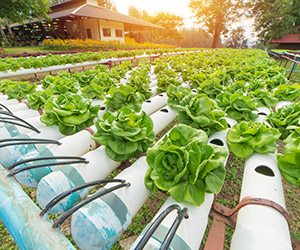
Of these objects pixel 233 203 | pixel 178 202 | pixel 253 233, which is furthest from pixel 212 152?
pixel 233 203

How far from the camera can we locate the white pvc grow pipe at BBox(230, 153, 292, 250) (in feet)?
3.52

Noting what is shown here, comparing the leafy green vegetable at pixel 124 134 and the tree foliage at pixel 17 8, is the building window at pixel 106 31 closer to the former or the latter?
the tree foliage at pixel 17 8

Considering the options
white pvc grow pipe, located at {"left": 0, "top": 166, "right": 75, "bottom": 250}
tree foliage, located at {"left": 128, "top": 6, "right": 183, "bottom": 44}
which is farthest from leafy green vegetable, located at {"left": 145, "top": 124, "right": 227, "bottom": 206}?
tree foliage, located at {"left": 128, "top": 6, "right": 183, "bottom": 44}

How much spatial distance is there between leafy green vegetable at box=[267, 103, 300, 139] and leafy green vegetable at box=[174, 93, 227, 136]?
0.80 meters

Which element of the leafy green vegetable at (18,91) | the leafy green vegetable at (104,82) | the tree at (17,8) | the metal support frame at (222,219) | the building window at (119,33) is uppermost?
the tree at (17,8)

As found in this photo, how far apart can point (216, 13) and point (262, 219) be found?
4654 centimetres

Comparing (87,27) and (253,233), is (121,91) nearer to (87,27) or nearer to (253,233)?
(253,233)

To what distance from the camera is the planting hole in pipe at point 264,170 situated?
5.46 feet

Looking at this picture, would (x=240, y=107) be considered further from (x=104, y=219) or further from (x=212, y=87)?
(x=104, y=219)

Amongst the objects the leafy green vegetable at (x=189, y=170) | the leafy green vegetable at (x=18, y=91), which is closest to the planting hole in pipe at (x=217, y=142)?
the leafy green vegetable at (x=189, y=170)

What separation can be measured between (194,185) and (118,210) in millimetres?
611

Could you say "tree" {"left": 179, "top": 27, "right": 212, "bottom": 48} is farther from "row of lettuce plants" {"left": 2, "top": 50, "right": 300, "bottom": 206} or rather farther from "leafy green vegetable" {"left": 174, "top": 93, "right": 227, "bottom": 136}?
"leafy green vegetable" {"left": 174, "top": 93, "right": 227, "bottom": 136}

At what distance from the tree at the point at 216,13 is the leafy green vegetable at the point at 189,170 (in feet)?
143

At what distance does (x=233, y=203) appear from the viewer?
2350mm
